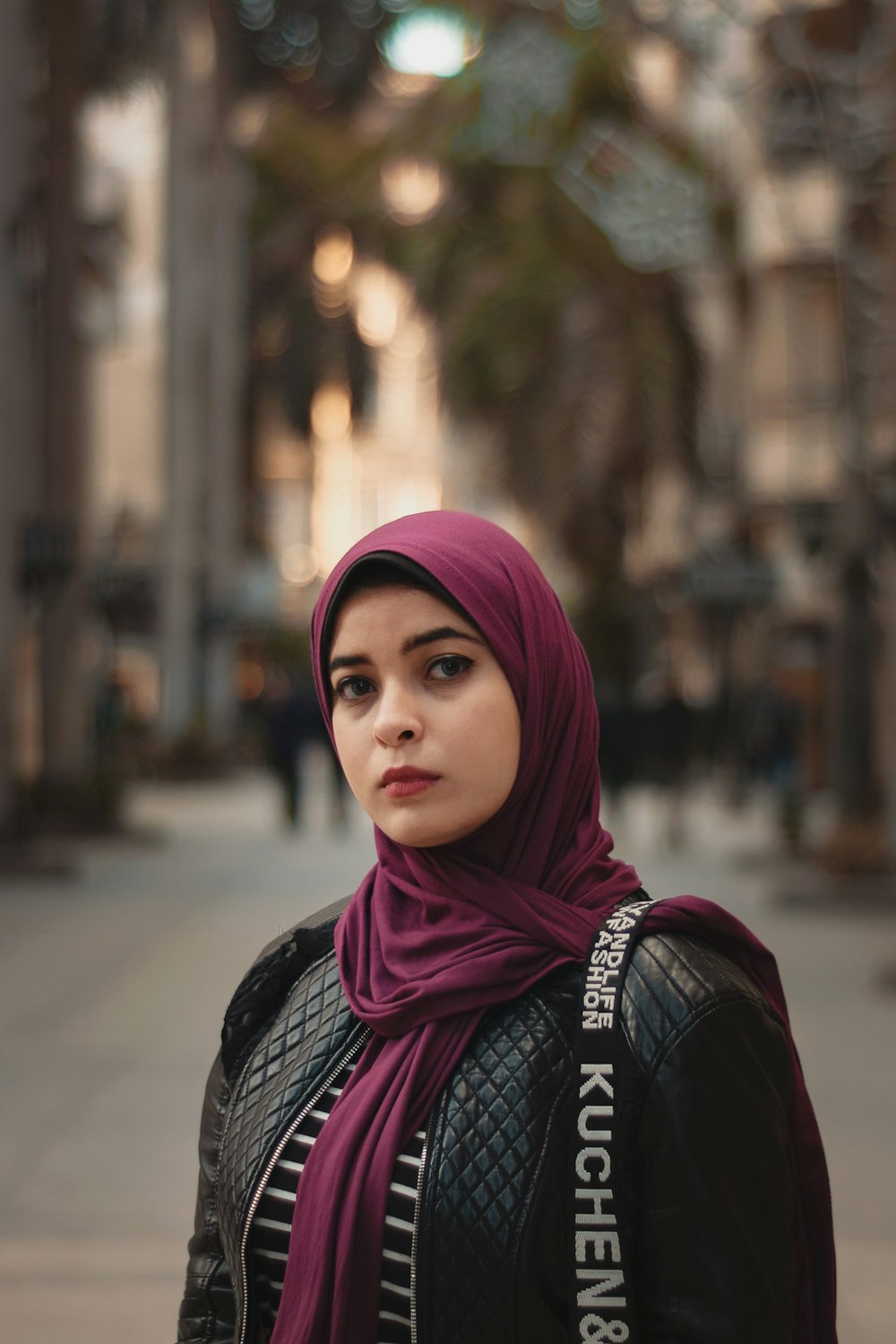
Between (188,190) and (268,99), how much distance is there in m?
6.42

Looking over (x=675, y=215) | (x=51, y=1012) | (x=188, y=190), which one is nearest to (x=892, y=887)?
(x=51, y=1012)

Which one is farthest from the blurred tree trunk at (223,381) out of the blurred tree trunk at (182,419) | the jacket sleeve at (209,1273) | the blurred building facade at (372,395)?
the jacket sleeve at (209,1273)

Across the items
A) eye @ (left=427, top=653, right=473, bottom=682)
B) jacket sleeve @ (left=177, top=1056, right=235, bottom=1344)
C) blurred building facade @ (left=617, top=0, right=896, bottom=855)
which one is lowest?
jacket sleeve @ (left=177, top=1056, right=235, bottom=1344)

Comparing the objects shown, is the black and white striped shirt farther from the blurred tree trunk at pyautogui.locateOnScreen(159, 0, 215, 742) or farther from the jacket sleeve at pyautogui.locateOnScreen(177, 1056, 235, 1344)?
the blurred tree trunk at pyautogui.locateOnScreen(159, 0, 215, 742)

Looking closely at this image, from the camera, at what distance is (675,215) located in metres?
24.5

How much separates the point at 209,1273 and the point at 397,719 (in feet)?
2.48

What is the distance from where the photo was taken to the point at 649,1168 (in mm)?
1723

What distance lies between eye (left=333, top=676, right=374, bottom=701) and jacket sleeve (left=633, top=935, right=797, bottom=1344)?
1.45 feet

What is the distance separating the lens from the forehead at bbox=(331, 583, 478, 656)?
184 cm

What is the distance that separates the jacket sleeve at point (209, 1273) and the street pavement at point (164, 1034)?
248 centimetres

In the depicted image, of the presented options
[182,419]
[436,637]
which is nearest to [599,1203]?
[436,637]

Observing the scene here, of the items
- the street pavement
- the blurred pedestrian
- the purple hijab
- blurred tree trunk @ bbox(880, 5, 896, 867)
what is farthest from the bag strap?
the blurred pedestrian

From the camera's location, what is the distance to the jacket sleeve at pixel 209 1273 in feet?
6.78

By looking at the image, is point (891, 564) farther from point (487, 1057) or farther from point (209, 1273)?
point (487, 1057)
